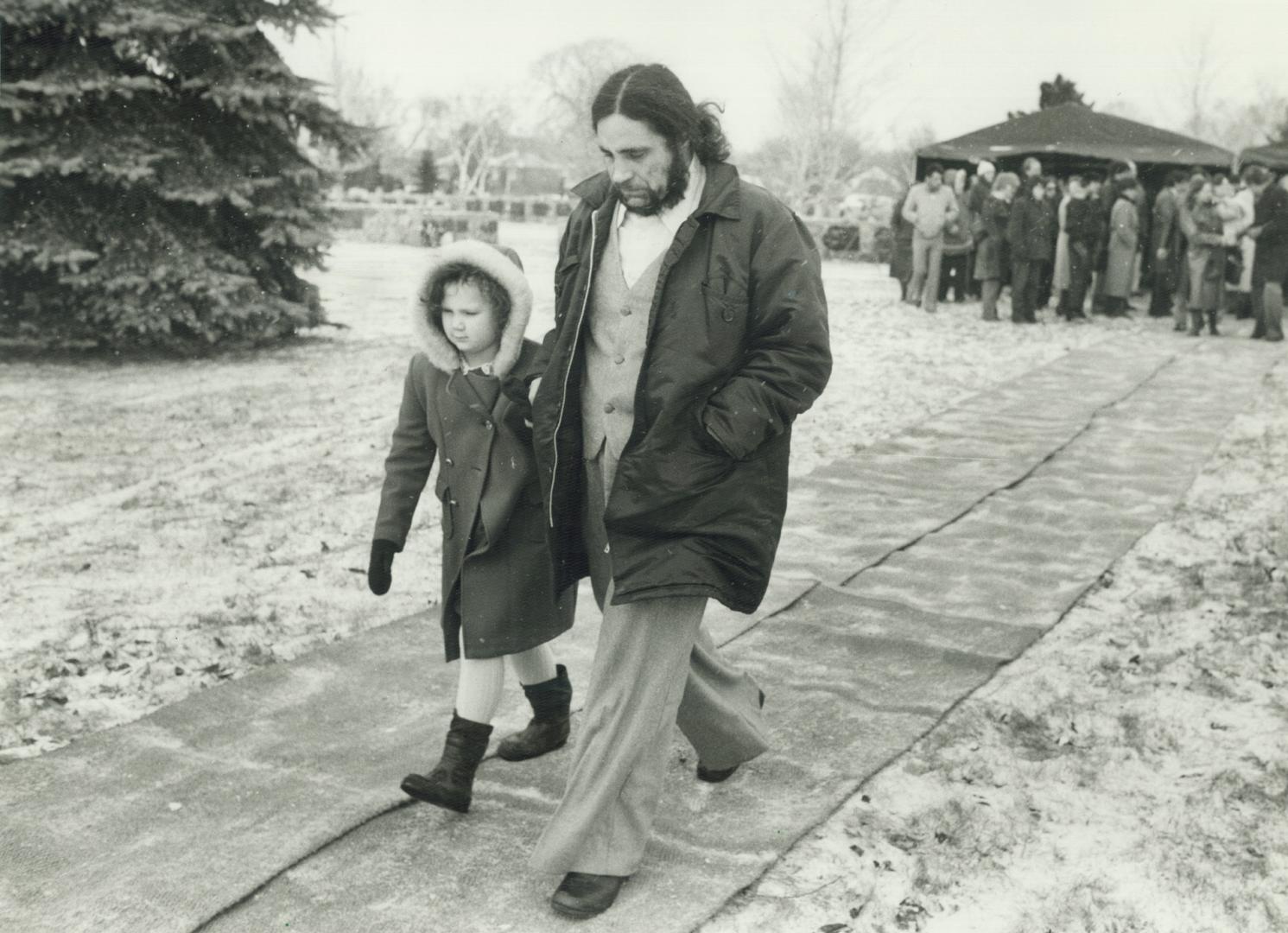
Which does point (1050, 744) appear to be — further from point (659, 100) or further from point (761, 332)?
point (659, 100)

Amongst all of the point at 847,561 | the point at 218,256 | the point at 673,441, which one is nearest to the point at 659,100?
the point at 673,441

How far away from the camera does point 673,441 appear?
3.05 m

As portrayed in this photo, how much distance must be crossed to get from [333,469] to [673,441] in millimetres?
5247

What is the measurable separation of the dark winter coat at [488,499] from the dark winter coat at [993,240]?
44.4ft

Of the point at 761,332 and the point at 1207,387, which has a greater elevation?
the point at 761,332

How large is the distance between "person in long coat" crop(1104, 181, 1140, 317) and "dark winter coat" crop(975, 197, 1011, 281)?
4.28ft

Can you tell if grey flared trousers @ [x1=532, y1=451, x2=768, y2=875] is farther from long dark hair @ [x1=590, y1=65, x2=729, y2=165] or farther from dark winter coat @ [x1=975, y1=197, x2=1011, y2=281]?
dark winter coat @ [x1=975, y1=197, x2=1011, y2=281]

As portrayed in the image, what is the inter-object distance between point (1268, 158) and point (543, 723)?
21314 mm

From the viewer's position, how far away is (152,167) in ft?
37.3

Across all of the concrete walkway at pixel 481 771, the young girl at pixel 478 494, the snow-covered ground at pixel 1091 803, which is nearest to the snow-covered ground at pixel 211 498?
the concrete walkway at pixel 481 771

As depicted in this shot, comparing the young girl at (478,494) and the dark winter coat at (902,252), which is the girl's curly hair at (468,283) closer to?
the young girl at (478,494)

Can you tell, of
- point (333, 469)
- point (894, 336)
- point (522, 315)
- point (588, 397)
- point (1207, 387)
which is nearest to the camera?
point (588, 397)

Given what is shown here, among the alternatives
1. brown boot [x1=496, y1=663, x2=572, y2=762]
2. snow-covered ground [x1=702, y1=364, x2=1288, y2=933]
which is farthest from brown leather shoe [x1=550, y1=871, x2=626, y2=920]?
brown boot [x1=496, y1=663, x2=572, y2=762]

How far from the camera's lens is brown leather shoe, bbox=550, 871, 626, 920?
3064 millimetres
